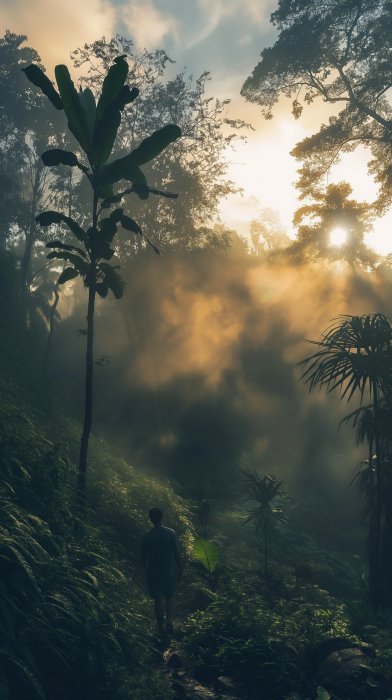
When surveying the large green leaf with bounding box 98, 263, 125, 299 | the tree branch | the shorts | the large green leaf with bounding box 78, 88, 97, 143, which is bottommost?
the shorts

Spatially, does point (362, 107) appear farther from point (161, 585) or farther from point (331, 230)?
point (161, 585)

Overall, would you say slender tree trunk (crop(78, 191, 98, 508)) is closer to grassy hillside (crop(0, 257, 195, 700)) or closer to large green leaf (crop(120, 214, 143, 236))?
grassy hillside (crop(0, 257, 195, 700))

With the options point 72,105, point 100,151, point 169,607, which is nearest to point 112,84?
point 72,105

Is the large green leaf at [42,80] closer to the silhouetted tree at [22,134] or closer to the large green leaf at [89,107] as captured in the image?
the large green leaf at [89,107]

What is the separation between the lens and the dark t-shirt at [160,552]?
463 centimetres

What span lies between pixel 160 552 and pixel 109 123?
5.86 meters

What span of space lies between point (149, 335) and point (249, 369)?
952 cm

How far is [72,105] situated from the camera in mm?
4953

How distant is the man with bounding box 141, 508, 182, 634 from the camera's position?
4.59m

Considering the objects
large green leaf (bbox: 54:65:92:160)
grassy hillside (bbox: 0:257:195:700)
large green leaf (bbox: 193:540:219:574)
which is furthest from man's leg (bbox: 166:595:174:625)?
large green leaf (bbox: 54:65:92:160)

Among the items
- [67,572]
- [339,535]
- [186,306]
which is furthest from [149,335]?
[67,572]

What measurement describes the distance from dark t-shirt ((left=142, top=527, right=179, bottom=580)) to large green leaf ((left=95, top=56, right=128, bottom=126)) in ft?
19.0

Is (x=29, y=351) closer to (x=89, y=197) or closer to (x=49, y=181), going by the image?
(x=89, y=197)

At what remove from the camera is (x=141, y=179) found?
5383 mm
